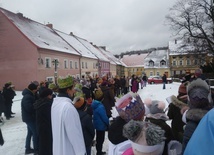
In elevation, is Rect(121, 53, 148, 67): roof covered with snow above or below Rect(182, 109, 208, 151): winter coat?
above

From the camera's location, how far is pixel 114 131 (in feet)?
9.41

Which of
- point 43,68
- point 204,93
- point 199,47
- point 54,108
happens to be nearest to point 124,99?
point 204,93

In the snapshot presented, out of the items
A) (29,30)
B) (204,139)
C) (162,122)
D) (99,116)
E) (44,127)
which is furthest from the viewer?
(29,30)

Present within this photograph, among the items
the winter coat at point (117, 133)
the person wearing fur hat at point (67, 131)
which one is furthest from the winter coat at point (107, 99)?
the winter coat at point (117, 133)

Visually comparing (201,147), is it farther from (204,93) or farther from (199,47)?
(199,47)

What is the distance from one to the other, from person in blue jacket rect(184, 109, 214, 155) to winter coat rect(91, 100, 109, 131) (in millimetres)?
4049

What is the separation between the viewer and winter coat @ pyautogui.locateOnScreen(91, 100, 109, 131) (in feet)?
17.5

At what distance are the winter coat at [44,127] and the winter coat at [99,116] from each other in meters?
1.17

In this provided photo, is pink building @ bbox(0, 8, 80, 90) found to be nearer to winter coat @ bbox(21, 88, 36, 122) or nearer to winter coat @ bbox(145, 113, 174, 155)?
winter coat @ bbox(21, 88, 36, 122)

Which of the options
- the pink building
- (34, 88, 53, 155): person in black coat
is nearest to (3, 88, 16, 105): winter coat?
(34, 88, 53, 155): person in black coat

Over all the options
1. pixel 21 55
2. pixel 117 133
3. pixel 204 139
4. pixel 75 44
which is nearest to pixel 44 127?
pixel 117 133

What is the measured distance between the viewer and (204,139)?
50.1 inches

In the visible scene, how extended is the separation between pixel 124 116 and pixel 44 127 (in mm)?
2396

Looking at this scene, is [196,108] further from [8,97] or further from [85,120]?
[8,97]
